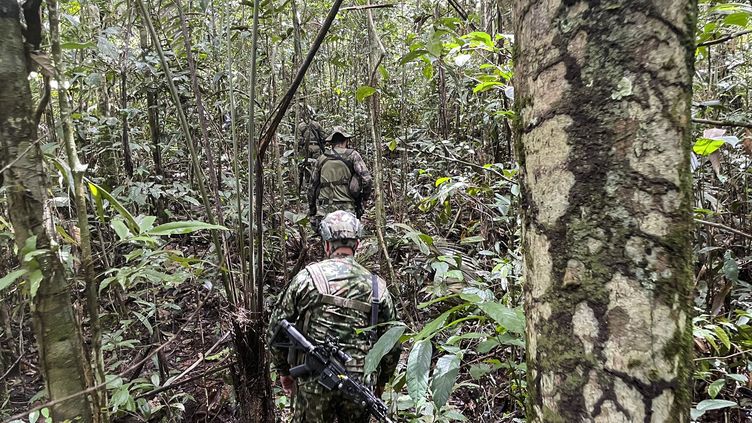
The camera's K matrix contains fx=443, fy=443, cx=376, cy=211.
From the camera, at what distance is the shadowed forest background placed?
3.93ft

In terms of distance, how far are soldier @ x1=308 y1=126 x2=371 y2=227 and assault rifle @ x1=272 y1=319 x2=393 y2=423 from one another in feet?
11.4

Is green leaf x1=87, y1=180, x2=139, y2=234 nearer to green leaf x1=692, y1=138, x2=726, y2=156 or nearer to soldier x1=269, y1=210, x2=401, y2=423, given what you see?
soldier x1=269, y1=210, x2=401, y2=423

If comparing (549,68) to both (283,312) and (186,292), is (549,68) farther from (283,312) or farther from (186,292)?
(186,292)

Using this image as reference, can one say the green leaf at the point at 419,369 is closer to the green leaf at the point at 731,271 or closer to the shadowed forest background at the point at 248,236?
the shadowed forest background at the point at 248,236

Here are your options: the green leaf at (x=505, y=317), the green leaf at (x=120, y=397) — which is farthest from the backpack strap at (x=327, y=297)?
the green leaf at (x=505, y=317)

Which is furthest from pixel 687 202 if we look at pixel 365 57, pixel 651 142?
pixel 365 57

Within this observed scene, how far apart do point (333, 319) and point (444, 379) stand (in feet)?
5.05

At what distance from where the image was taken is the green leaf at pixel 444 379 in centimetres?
111

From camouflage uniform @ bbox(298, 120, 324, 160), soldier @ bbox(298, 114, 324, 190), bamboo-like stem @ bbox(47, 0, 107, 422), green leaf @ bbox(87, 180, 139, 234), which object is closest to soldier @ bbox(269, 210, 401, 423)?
bamboo-like stem @ bbox(47, 0, 107, 422)

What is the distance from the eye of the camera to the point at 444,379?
1.14 m

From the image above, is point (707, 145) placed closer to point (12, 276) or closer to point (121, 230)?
point (121, 230)

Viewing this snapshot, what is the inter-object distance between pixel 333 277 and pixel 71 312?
5.07 ft

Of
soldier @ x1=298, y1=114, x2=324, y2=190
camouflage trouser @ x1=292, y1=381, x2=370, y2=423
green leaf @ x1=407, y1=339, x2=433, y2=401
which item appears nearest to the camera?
green leaf @ x1=407, y1=339, x2=433, y2=401

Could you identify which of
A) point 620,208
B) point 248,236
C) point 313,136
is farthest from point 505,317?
point 313,136
